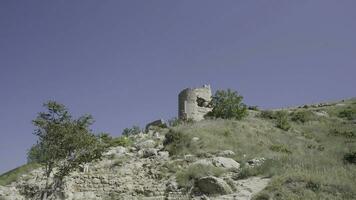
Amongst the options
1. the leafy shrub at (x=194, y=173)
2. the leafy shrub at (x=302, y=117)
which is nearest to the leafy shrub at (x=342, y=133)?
the leafy shrub at (x=302, y=117)

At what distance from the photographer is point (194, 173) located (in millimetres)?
13406

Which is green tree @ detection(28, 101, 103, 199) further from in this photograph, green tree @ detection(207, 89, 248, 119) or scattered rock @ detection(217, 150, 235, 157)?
green tree @ detection(207, 89, 248, 119)

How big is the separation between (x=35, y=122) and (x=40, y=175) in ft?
12.7

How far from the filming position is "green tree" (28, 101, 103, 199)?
13781mm

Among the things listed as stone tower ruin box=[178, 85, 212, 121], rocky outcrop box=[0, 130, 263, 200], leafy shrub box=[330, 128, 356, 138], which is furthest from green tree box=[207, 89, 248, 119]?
rocky outcrop box=[0, 130, 263, 200]

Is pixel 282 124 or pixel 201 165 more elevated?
pixel 282 124

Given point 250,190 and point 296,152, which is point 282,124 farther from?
point 250,190

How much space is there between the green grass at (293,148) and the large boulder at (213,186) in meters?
1.43

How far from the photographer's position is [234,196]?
11055mm

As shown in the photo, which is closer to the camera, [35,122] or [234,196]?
[234,196]

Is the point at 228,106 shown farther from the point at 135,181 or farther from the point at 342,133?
the point at 135,181

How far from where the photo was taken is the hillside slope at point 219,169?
1096 centimetres

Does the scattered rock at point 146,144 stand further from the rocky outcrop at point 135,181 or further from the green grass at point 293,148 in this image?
the rocky outcrop at point 135,181

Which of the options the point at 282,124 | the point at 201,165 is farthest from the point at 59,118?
the point at 282,124
